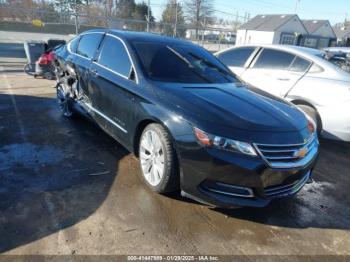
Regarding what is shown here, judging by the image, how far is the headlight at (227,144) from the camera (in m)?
2.70

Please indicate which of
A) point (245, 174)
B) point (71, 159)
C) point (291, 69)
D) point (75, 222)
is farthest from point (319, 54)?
point (75, 222)

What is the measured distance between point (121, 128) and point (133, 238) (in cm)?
148

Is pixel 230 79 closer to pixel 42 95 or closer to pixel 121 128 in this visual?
pixel 121 128

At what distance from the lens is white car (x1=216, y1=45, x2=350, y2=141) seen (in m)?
4.80

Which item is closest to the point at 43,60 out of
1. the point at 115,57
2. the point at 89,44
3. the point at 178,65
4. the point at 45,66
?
the point at 45,66

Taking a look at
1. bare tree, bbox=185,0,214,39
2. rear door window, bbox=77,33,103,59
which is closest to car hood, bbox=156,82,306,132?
rear door window, bbox=77,33,103,59

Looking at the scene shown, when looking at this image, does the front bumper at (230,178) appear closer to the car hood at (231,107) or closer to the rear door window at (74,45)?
the car hood at (231,107)

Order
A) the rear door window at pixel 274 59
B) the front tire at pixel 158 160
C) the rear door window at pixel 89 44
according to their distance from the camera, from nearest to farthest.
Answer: the front tire at pixel 158 160, the rear door window at pixel 89 44, the rear door window at pixel 274 59

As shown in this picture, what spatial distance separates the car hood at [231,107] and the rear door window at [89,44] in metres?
1.74

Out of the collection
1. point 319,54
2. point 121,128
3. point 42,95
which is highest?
point 319,54

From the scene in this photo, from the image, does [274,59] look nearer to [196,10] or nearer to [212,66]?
[212,66]

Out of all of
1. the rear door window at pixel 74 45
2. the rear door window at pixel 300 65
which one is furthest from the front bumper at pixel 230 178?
the rear door window at pixel 74 45

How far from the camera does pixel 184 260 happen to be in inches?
98.0

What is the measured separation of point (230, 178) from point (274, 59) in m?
3.79
